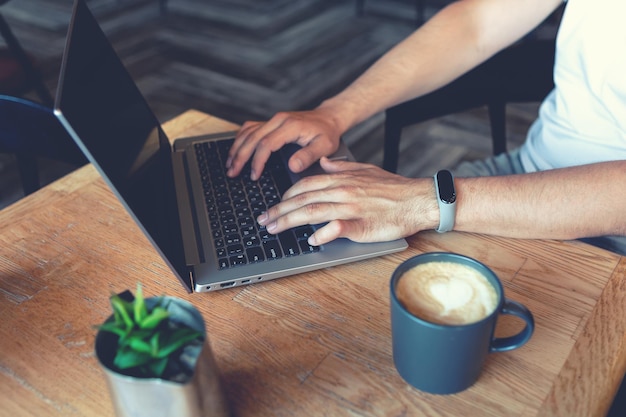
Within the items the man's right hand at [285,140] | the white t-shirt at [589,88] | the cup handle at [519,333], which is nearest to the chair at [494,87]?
the white t-shirt at [589,88]

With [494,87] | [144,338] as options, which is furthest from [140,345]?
[494,87]

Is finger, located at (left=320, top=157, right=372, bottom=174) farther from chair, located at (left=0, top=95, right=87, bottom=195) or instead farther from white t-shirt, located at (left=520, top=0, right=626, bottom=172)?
chair, located at (left=0, top=95, right=87, bottom=195)

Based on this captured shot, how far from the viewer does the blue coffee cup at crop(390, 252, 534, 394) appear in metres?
0.51

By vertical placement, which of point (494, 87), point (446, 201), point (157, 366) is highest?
point (157, 366)

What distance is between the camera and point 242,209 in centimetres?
84

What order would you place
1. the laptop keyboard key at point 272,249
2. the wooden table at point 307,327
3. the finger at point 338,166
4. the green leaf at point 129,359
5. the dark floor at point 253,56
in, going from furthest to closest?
the dark floor at point 253,56, the finger at point 338,166, the laptop keyboard key at point 272,249, the wooden table at point 307,327, the green leaf at point 129,359

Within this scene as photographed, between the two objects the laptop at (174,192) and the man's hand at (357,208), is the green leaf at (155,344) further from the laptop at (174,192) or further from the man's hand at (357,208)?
the man's hand at (357,208)

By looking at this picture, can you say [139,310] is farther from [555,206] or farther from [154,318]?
[555,206]

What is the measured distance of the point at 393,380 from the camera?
1.97 ft

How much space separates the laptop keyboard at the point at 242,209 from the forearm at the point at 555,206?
231 mm

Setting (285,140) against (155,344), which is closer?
(155,344)

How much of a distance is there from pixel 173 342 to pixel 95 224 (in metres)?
0.42

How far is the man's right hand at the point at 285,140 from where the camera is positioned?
94 centimetres

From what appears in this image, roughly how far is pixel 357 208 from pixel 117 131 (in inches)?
12.8
